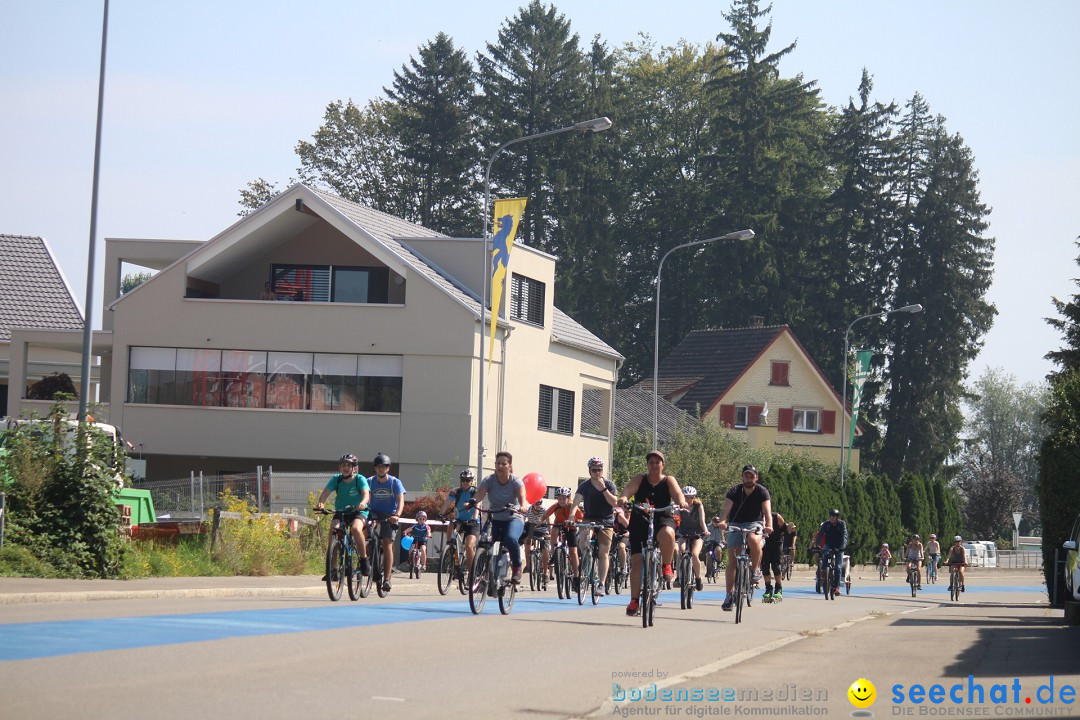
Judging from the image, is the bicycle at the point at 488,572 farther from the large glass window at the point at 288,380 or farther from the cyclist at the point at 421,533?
the large glass window at the point at 288,380

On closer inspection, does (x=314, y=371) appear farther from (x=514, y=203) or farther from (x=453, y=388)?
(x=514, y=203)

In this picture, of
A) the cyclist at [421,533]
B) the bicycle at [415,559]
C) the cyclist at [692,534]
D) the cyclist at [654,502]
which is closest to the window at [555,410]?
the cyclist at [421,533]

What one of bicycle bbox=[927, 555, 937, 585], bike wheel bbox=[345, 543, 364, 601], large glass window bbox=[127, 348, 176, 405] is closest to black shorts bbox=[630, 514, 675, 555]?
bike wheel bbox=[345, 543, 364, 601]

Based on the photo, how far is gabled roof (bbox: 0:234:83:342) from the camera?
5528cm

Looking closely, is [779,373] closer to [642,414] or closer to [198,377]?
[642,414]

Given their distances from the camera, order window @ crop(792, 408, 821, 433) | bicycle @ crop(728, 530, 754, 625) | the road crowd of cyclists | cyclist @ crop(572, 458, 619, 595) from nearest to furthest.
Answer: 1. the road crowd of cyclists
2. bicycle @ crop(728, 530, 754, 625)
3. cyclist @ crop(572, 458, 619, 595)
4. window @ crop(792, 408, 821, 433)

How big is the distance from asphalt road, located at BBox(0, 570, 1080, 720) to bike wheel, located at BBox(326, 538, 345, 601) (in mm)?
284

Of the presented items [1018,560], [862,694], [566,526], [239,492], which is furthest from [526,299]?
[1018,560]

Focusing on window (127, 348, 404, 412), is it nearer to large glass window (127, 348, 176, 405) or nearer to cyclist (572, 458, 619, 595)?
large glass window (127, 348, 176, 405)

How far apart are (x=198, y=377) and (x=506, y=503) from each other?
95.3 ft

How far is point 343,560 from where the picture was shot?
19312mm

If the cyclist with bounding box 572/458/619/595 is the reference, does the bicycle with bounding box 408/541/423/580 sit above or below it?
below

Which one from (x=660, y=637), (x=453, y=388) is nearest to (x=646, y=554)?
(x=660, y=637)

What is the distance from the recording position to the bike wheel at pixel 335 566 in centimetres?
1886
